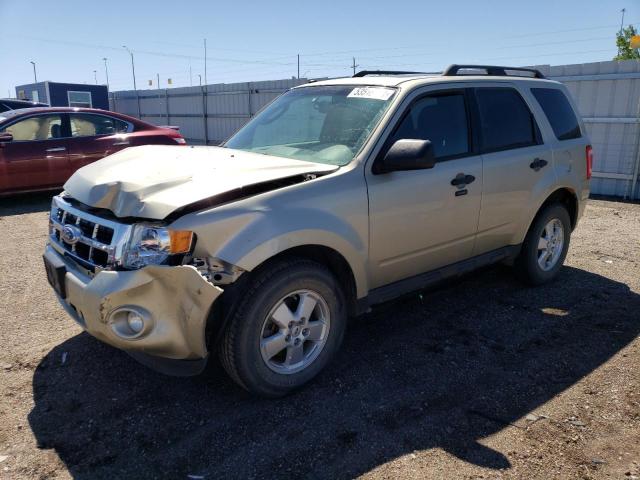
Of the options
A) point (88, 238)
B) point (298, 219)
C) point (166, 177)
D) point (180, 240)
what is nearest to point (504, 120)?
point (298, 219)

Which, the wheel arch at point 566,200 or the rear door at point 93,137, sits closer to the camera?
the wheel arch at point 566,200

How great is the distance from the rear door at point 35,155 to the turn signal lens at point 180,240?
7234 millimetres

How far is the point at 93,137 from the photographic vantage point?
9406mm

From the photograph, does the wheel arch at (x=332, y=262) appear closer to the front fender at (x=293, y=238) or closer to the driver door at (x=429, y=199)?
the front fender at (x=293, y=238)

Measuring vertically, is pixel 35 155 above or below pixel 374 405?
above

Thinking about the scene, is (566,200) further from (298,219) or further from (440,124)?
(298,219)

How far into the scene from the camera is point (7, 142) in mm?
8492

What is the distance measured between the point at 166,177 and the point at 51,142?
23.1ft

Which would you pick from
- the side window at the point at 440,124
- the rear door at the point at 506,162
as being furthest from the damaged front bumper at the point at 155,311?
the rear door at the point at 506,162

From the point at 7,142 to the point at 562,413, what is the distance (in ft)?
28.8

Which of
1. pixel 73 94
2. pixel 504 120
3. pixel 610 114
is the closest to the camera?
pixel 504 120

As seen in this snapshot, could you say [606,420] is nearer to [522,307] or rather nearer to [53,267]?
[522,307]

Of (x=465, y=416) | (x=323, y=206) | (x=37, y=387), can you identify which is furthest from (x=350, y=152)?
(x=37, y=387)

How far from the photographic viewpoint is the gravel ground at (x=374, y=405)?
270 cm
